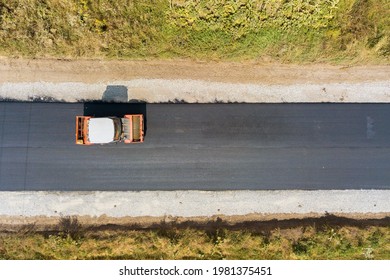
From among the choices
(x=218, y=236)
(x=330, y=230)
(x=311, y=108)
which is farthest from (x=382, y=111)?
(x=218, y=236)

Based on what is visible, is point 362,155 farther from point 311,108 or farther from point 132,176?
point 132,176

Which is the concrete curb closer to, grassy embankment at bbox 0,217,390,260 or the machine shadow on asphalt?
grassy embankment at bbox 0,217,390,260

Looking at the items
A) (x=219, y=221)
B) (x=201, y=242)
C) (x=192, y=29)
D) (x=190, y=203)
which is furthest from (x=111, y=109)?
(x=201, y=242)

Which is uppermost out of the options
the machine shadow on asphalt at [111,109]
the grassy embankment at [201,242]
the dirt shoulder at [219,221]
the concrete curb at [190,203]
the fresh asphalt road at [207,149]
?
the machine shadow on asphalt at [111,109]

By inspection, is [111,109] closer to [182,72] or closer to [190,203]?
[182,72]

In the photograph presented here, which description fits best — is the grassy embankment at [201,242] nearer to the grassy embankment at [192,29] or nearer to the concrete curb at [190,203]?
the concrete curb at [190,203]

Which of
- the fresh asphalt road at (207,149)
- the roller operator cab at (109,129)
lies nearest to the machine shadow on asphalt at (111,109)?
the fresh asphalt road at (207,149)

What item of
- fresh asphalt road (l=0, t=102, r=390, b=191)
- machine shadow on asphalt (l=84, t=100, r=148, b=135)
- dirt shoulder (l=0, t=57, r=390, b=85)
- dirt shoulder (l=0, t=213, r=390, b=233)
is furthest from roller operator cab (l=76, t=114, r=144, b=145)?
dirt shoulder (l=0, t=213, r=390, b=233)
